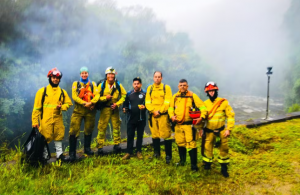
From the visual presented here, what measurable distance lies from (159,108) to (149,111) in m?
0.25

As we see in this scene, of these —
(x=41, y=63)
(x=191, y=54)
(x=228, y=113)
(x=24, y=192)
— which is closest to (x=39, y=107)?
(x=24, y=192)

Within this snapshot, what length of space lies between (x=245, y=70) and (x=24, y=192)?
93892 millimetres

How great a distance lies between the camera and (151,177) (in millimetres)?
3275

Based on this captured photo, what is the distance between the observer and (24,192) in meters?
2.57

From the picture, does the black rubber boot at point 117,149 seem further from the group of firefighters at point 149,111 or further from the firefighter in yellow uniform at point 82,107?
the firefighter in yellow uniform at point 82,107

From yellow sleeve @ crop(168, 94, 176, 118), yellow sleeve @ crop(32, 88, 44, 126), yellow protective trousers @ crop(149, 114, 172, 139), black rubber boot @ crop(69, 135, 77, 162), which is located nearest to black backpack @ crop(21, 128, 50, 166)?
yellow sleeve @ crop(32, 88, 44, 126)

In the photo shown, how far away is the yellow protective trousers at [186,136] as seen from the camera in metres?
3.42

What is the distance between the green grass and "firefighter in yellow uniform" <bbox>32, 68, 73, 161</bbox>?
65 cm

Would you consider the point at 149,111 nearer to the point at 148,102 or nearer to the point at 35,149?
the point at 148,102

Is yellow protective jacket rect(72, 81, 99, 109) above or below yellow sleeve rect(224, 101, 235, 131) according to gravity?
above

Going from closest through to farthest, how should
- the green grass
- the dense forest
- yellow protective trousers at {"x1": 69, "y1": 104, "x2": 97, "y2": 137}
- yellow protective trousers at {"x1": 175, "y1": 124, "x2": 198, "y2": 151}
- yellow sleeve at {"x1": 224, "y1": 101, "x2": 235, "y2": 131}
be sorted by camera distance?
the green grass < yellow sleeve at {"x1": 224, "y1": 101, "x2": 235, "y2": 131} < yellow protective trousers at {"x1": 175, "y1": 124, "x2": 198, "y2": 151} < yellow protective trousers at {"x1": 69, "y1": 104, "x2": 97, "y2": 137} < the dense forest

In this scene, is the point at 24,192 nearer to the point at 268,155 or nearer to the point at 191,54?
the point at 268,155

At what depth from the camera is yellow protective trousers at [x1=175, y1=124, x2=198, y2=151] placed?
11.2ft

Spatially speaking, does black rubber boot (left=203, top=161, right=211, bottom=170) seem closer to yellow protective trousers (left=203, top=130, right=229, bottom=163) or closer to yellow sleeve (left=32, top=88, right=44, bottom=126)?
yellow protective trousers (left=203, top=130, right=229, bottom=163)
